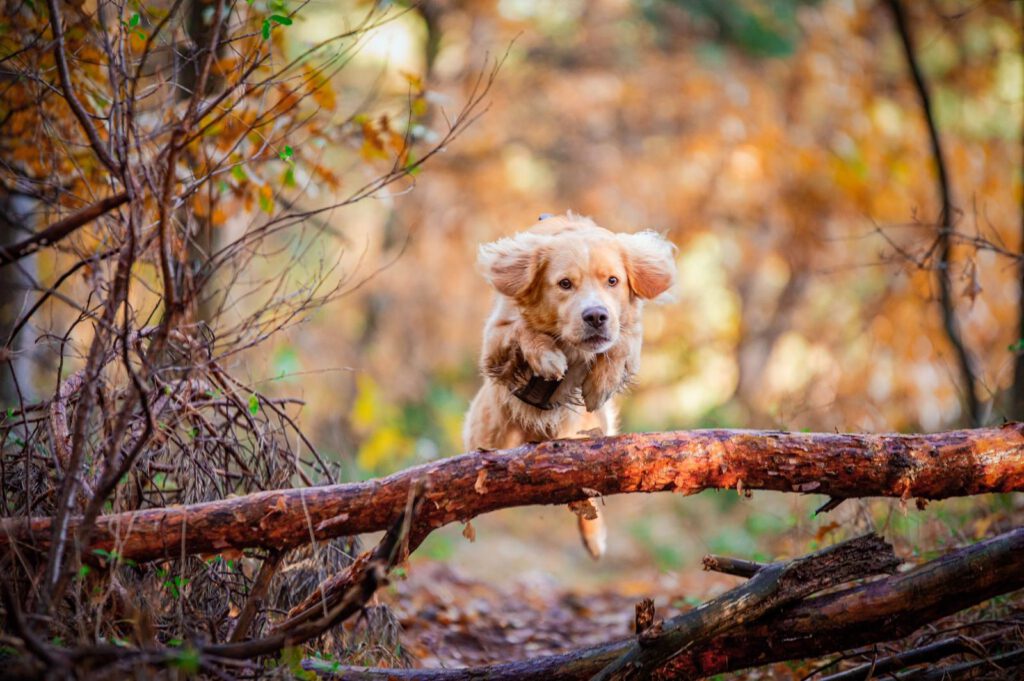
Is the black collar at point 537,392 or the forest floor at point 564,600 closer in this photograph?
the forest floor at point 564,600

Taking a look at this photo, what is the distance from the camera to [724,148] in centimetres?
1305

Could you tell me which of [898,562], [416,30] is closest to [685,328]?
[416,30]

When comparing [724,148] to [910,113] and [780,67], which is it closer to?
[780,67]

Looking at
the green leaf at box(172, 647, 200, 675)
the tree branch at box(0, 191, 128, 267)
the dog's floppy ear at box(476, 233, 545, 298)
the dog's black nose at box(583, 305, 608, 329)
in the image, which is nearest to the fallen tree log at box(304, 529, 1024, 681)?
the green leaf at box(172, 647, 200, 675)

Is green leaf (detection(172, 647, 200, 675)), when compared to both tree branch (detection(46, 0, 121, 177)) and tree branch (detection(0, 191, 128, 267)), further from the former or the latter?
tree branch (detection(46, 0, 121, 177))

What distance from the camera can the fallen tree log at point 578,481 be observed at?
11.4 feet

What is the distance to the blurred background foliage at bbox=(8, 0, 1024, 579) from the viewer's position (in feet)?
37.9

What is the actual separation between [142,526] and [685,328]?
12.2 metres

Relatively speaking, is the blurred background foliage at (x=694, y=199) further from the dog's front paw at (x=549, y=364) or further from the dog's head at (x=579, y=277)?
the dog's front paw at (x=549, y=364)

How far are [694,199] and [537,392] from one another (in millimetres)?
9546

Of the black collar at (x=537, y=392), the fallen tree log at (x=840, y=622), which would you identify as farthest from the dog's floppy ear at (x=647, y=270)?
the fallen tree log at (x=840, y=622)

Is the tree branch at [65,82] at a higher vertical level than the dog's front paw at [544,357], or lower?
higher

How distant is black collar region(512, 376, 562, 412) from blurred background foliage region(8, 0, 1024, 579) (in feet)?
18.8

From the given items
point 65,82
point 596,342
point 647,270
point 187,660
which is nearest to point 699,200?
point 647,270
